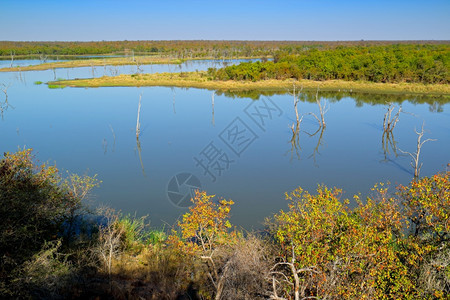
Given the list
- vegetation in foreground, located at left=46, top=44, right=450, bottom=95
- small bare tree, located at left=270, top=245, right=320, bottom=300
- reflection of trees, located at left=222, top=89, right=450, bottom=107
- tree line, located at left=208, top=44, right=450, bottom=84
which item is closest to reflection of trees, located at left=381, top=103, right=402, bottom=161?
reflection of trees, located at left=222, top=89, right=450, bottom=107

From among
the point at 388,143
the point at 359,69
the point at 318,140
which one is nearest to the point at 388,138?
the point at 388,143

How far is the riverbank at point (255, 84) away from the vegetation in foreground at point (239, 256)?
3575 centimetres

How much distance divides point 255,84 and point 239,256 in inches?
1575

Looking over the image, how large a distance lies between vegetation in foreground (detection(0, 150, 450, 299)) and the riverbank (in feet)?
117

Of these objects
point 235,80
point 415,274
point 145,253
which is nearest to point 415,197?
point 415,274

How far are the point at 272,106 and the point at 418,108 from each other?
13931 millimetres

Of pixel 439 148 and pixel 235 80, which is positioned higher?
pixel 235 80

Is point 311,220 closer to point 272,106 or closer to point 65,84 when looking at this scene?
point 272,106

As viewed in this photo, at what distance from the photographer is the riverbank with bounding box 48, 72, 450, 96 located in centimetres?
4100

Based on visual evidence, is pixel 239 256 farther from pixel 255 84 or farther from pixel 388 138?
pixel 255 84

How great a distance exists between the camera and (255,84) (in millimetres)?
46469

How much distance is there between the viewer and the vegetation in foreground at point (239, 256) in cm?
729

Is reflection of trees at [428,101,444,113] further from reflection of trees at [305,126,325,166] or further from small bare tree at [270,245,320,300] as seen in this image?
small bare tree at [270,245,320,300]

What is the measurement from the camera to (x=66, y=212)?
425 inches
